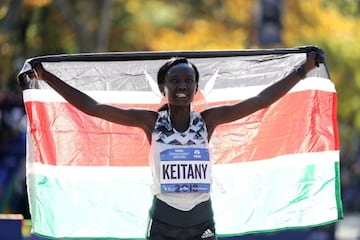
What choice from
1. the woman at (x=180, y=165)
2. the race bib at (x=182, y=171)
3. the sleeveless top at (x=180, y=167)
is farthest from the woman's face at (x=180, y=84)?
the race bib at (x=182, y=171)

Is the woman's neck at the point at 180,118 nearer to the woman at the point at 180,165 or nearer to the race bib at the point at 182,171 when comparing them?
the woman at the point at 180,165

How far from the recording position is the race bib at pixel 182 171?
19.6 feet

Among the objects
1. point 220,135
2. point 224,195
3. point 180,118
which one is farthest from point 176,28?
point 180,118

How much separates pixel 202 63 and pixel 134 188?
1007 mm

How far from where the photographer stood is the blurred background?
60.8 ft

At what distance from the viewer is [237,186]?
7.38m

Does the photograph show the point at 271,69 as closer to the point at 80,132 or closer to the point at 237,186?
the point at 237,186

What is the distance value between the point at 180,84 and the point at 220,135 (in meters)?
1.46

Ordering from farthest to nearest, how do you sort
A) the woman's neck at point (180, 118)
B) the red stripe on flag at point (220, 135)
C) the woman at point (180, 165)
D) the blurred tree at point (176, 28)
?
the blurred tree at point (176, 28)
the red stripe on flag at point (220, 135)
the woman's neck at point (180, 118)
the woman at point (180, 165)

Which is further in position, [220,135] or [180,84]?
[220,135]

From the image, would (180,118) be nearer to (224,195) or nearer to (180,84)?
(180,84)

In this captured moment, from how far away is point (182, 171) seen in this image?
19.6ft

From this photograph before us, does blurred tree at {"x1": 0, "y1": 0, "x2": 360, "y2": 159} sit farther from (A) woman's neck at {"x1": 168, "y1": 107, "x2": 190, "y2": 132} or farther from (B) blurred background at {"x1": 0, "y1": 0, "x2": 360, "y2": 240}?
(A) woman's neck at {"x1": 168, "y1": 107, "x2": 190, "y2": 132}

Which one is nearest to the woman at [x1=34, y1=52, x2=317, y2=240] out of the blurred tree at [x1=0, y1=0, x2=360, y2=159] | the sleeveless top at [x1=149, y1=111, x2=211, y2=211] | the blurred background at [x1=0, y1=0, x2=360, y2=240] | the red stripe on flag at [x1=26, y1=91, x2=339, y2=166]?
the sleeveless top at [x1=149, y1=111, x2=211, y2=211]
